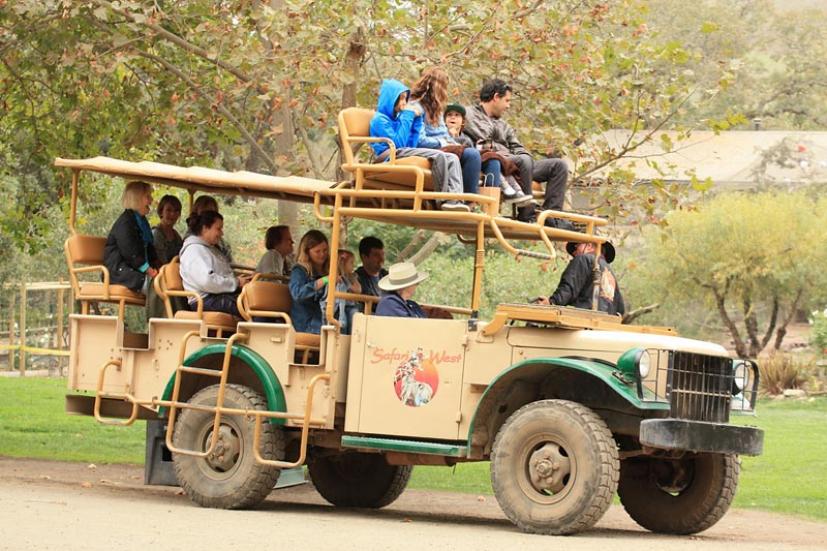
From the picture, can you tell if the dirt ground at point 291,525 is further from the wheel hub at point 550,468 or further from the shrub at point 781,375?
the shrub at point 781,375

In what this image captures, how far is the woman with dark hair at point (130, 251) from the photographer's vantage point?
41.2 ft

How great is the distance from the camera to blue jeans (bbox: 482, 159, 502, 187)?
437 inches

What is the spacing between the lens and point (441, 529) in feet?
35.2

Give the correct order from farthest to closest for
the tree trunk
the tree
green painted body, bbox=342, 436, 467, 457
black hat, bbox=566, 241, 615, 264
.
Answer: the tree → the tree trunk → black hat, bbox=566, 241, 615, 264 → green painted body, bbox=342, 436, 467, 457

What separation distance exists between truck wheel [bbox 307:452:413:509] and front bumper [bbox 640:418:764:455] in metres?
3.38

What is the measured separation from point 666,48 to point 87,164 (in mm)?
5614

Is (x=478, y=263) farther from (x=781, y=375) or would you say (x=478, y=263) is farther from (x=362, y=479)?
(x=781, y=375)

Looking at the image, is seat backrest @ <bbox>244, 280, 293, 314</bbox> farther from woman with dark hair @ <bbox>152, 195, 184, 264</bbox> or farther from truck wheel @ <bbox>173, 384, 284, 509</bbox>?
woman with dark hair @ <bbox>152, 195, 184, 264</bbox>

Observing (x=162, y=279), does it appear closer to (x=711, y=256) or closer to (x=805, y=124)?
(x=711, y=256)

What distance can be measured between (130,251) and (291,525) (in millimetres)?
3113

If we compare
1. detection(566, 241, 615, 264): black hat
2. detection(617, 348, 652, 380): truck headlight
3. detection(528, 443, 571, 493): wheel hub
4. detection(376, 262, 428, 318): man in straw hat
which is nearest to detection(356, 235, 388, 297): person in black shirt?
detection(376, 262, 428, 318): man in straw hat

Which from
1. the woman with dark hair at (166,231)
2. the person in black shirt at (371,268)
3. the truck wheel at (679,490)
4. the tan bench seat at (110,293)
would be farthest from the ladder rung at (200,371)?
the truck wheel at (679,490)

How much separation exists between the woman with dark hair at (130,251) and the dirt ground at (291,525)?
164 centimetres

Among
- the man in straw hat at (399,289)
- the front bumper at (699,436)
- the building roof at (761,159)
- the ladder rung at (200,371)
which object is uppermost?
the building roof at (761,159)
